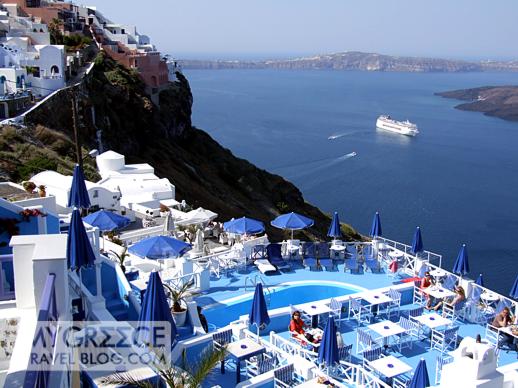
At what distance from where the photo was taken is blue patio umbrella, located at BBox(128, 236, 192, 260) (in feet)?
42.2

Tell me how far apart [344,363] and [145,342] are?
3.92 m

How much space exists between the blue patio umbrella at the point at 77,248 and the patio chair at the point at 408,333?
6.54 metres

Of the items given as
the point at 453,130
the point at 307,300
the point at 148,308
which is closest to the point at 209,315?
the point at 307,300

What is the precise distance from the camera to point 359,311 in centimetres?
1271

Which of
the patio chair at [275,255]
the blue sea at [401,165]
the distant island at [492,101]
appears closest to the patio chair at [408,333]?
the patio chair at [275,255]

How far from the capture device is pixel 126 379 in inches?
271

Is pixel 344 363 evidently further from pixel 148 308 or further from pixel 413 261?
pixel 413 261

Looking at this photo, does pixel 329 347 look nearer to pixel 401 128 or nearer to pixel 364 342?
pixel 364 342

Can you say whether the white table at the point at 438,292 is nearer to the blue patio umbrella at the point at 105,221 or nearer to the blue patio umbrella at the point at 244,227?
the blue patio umbrella at the point at 244,227

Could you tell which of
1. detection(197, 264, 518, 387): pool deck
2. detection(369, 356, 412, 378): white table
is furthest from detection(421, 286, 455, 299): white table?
detection(369, 356, 412, 378): white table

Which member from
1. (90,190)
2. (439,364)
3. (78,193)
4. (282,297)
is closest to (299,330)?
(282,297)

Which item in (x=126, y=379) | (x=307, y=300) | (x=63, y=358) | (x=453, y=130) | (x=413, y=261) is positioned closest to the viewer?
(x=63, y=358)

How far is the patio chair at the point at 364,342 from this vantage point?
36.9 ft

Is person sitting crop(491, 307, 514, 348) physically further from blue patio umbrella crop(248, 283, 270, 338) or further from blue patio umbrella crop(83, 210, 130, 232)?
blue patio umbrella crop(83, 210, 130, 232)
